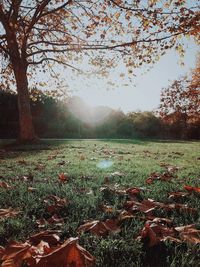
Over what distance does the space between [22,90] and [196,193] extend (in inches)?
476

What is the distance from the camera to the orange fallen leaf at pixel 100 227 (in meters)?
2.07

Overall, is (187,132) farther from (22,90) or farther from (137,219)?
(137,219)

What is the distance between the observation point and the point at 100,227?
2.12 m

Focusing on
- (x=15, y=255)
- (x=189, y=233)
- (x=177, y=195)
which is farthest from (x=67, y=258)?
(x=177, y=195)

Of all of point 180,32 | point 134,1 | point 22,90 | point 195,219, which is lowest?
point 195,219

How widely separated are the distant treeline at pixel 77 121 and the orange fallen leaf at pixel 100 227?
2533 cm

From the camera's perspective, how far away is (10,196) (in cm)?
302

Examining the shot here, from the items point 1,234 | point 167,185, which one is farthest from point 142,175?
point 1,234

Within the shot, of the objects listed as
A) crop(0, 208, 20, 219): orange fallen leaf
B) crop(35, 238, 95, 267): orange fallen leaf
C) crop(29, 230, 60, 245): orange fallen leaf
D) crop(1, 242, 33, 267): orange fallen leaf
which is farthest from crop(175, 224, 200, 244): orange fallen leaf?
crop(0, 208, 20, 219): orange fallen leaf

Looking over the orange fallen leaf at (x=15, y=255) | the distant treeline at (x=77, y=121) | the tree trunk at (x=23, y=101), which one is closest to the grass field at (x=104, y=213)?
the orange fallen leaf at (x=15, y=255)

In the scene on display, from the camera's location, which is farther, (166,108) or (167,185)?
(166,108)

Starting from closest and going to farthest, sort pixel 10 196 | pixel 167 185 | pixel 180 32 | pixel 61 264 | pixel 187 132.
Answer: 1. pixel 61 264
2. pixel 10 196
3. pixel 167 185
4. pixel 180 32
5. pixel 187 132

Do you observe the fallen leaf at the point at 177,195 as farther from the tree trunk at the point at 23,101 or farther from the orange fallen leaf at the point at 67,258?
the tree trunk at the point at 23,101

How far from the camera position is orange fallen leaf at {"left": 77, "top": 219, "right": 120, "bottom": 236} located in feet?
6.79
